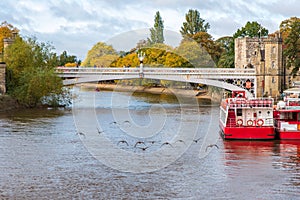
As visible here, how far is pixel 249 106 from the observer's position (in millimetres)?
41281

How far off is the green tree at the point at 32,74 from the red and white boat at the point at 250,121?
27.3 metres

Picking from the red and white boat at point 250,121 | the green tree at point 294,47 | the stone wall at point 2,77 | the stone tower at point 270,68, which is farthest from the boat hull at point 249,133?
the stone wall at point 2,77

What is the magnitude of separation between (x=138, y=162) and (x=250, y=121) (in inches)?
414

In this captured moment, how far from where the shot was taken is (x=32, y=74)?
65.4 meters

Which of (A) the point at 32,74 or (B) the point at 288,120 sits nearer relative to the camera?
(B) the point at 288,120

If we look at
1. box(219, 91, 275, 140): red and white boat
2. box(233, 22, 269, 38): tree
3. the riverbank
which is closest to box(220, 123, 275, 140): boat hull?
box(219, 91, 275, 140): red and white boat

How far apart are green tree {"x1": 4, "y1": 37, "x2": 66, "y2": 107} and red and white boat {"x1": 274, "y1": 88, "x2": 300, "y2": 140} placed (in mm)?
28309

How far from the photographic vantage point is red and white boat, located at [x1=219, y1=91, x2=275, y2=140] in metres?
40.9

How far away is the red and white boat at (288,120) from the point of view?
41094mm

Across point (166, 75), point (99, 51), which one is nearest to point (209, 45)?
point (99, 51)

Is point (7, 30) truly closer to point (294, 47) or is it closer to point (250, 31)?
point (250, 31)

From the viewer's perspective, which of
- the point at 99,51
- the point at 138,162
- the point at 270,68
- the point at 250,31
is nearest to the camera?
the point at 138,162

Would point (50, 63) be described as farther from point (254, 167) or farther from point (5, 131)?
point (254, 167)

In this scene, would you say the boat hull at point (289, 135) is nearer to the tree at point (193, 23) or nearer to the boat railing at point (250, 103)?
the boat railing at point (250, 103)
